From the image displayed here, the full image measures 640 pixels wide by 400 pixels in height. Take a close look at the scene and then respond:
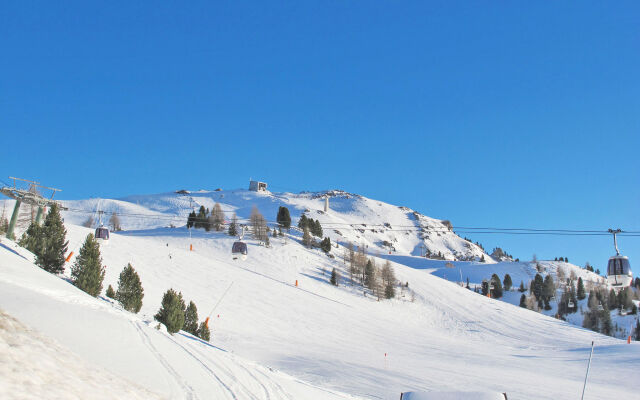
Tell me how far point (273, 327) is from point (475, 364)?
17.3 metres

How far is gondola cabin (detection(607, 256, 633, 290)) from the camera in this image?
17669 mm

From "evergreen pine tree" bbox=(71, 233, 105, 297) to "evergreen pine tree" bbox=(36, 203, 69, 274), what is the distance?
1776 millimetres

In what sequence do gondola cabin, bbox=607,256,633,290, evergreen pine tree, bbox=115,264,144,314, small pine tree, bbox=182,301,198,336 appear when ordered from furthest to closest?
evergreen pine tree, bbox=115,264,144,314 → small pine tree, bbox=182,301,198,336 → gondola cabin, bbox=607,256,633,290

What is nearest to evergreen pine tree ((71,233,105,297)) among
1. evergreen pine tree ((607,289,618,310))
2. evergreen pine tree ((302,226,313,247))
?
evergreen pine tree ((302,226,313,247))

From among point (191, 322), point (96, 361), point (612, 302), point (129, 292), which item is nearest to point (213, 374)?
point (96, 361)

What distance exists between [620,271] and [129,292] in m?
25.0

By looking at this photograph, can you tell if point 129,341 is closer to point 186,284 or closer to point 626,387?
point 626,387

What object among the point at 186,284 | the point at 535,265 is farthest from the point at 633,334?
the point at 186,284

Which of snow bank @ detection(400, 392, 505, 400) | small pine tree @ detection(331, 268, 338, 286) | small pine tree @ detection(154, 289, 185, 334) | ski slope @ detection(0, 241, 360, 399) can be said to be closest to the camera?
ski slope @ detection(0, 241, 360, 399)

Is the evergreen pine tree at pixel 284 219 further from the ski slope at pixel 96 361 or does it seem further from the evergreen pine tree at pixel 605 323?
the ski slope at pixel 96 361

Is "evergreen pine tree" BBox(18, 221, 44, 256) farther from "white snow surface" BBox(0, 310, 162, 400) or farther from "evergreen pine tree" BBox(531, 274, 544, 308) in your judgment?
"evergreen pine tree" BBox(531, 274, 544, 308)

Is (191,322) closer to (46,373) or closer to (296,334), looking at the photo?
(296,334)

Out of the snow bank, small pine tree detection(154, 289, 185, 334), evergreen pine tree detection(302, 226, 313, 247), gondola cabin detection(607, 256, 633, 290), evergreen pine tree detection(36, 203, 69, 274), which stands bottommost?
small pine tree detection(154, 289, 185, 334)

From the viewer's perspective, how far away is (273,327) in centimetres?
4053
